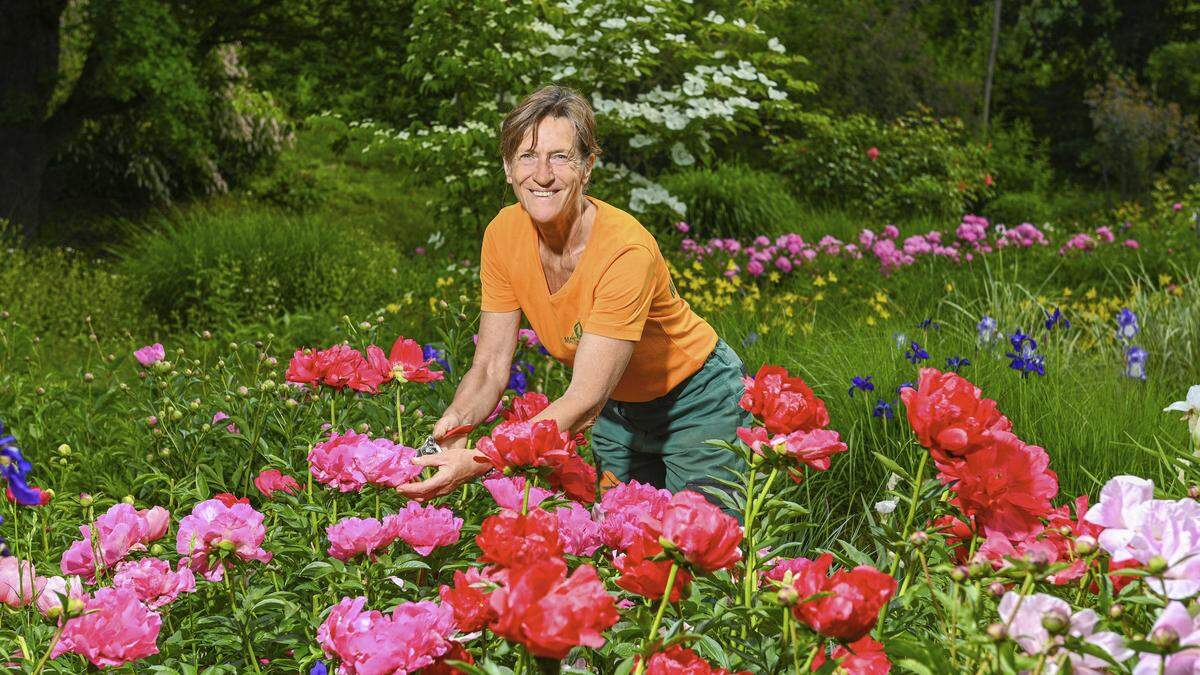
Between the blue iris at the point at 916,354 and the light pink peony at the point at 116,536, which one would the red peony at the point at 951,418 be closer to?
the light pink peony at the point at 116,536

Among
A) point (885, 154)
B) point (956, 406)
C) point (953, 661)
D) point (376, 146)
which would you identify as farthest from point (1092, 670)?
point (885, 154)

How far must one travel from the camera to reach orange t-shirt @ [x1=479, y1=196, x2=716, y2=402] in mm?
2062

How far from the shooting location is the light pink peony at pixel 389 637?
1.11m

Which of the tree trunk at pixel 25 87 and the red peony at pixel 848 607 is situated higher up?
the red peony at pixel 848 607

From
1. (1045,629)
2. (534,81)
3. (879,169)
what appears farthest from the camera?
(879,169)

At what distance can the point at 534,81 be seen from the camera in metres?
6.06

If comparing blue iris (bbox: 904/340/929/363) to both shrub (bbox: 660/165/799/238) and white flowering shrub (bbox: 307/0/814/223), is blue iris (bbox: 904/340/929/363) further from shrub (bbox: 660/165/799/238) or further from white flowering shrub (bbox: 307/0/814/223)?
shrub (bbox: 660/165/799/238)

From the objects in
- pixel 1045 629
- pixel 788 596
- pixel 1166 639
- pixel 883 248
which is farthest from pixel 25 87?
pixel 1166 639

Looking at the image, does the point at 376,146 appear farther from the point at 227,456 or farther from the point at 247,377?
the point at 227,456

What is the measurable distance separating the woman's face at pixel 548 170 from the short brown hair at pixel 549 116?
0.04ft

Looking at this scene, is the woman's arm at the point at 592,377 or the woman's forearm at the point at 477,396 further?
the woman's forearm at the point at 477,396

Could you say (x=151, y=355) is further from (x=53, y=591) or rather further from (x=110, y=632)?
(x=110, y=632)

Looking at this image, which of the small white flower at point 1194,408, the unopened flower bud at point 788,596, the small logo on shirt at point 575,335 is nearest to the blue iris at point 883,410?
the small logo on shirt at point 575,335

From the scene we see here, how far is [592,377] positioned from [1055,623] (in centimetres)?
121
